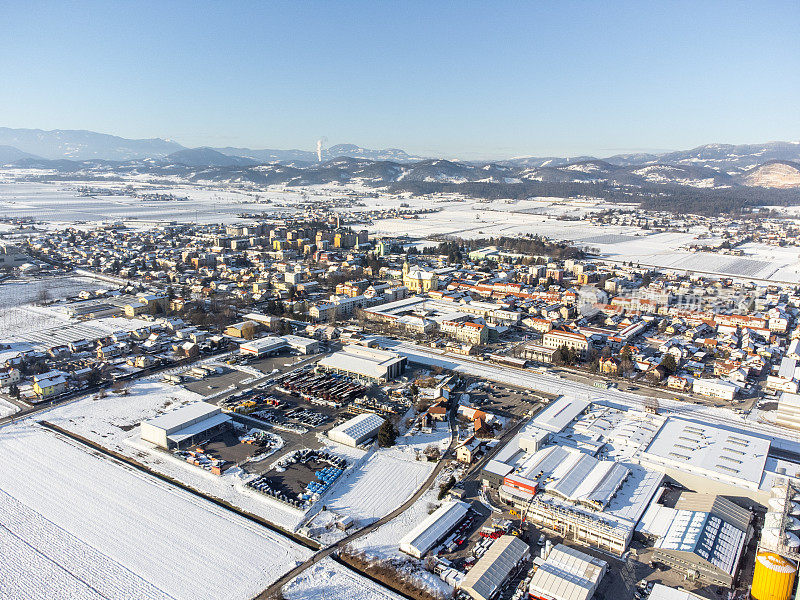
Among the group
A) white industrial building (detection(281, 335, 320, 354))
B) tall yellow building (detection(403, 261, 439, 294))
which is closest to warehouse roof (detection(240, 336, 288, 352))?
white industrial building (detection(281, 335, 320, 354))

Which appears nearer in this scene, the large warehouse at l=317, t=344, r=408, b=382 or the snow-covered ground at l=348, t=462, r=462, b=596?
the snow-covered ground at l=348, t=462, r=462, b=596

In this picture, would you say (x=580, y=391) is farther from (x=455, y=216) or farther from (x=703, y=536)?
(x=455, y=216)

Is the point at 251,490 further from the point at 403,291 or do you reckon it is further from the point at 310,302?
the point at 403,291

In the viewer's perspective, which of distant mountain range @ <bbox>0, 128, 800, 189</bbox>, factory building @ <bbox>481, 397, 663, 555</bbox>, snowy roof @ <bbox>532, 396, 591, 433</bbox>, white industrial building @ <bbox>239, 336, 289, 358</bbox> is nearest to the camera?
factory building @ <bbox>481, 397, 663, 555</bbox>

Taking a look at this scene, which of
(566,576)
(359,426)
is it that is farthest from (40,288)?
(566,576)

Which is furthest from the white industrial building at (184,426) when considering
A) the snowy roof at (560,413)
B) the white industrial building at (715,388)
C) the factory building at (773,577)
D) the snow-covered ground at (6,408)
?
the white industrial building at (715,388)

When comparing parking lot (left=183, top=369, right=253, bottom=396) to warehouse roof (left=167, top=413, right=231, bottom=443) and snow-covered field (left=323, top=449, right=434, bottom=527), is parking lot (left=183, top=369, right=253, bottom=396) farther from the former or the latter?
snow-covered field (left=323, top=449, right=434, bottom=527)

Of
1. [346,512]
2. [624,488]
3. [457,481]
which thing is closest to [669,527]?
[624,488]
